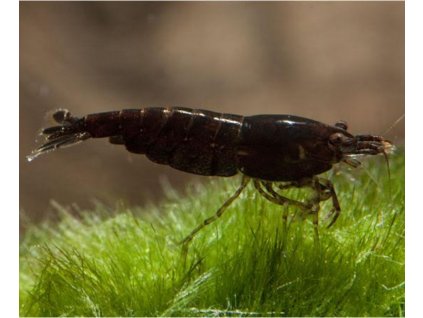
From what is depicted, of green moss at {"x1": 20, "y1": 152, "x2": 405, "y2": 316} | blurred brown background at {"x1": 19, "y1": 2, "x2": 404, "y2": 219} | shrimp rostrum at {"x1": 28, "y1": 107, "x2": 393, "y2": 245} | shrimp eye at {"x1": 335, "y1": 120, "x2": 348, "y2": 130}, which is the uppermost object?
blurred brown background at {"x1": 19, "y1": 2, "x2": 404, "y2": 219}

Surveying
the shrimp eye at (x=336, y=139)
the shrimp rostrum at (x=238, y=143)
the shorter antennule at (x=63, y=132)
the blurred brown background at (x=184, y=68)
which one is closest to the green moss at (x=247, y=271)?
the shrimp rostrum at (x=238, y=143)

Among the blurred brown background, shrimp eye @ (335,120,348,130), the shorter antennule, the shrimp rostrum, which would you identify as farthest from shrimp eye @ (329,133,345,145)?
the shorter antennule

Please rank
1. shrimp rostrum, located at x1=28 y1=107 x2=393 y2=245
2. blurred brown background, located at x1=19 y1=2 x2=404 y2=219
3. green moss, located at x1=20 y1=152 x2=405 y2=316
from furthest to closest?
blurred brown background, located at x1=19 y1=2 x2=404 y2=219 < shrimp rostrum, located at x1=28 y1=107 x2=393 y2=245 < green moss, located at x1=20 y1=152 x2=405 y2=316

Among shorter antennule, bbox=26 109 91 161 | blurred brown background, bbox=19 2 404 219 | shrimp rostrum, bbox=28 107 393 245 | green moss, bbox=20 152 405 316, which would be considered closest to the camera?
green moss, bbox=20 152 405 316

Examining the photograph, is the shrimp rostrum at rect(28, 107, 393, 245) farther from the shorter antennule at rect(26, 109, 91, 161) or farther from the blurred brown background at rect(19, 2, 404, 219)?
the blurred brown background at rect(19, 2, 404, 219)

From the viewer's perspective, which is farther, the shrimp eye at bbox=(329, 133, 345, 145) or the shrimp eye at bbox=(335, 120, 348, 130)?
the shrimp eye at bbox=(335, 120, 348, 130)

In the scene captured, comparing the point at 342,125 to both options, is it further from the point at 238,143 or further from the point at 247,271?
the point at 247,271
